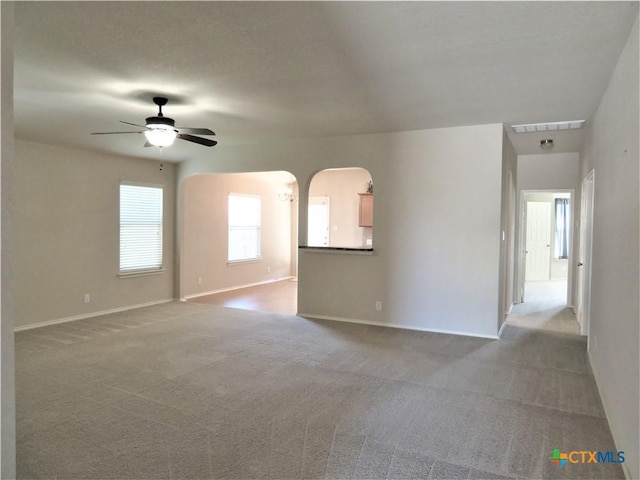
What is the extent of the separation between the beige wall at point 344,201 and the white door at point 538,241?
472cm

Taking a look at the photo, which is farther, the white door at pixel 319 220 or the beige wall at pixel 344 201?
the white door at pixel 319 220

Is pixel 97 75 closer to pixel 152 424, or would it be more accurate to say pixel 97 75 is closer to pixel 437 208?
pixel 152 424

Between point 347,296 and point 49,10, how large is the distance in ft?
14.8

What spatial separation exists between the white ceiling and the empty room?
23 millimetres

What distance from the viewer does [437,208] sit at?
5.21 meters

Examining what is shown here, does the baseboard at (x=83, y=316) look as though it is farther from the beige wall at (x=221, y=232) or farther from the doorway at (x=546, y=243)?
the doorway at (x=546, y=243)

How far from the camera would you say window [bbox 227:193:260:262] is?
28.9 ft

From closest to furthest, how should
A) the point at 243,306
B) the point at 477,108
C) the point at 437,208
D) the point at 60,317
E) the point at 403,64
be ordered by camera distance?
1. the point at 403,64
2. the point at 477,108
3. the point at 437,208
4. the point at 60,317
5. the point at 243,306

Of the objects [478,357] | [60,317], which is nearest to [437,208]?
[478,357]

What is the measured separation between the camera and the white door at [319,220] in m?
9.51

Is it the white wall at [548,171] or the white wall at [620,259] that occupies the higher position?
the white wall at [548,171]

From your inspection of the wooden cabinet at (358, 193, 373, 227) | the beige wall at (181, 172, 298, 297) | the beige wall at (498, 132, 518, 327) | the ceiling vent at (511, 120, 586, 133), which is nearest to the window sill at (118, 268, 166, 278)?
the beige wall at (181, 172, 298, 297)

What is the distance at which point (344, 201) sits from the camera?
30.6 feet

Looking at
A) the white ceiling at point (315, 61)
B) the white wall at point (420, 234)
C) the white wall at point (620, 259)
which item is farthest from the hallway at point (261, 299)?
the white wall at point (620, 259)
